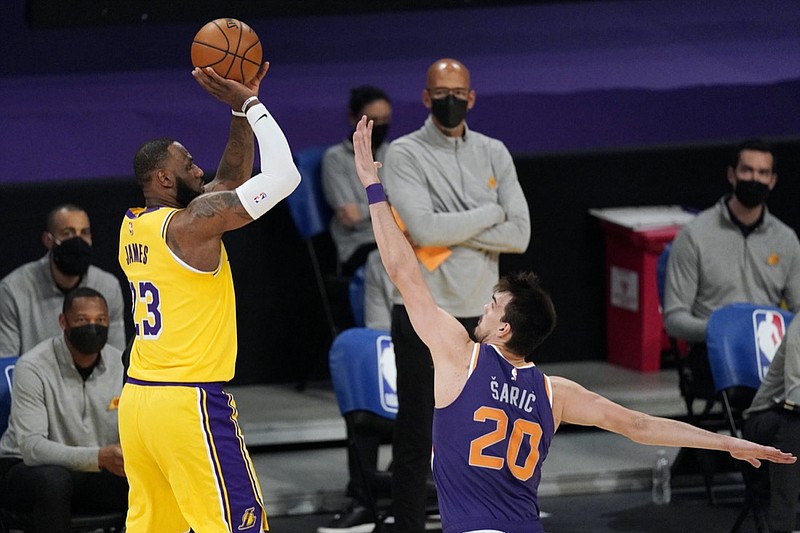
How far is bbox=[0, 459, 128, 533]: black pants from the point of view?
6637mm

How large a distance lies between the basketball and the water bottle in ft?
11.9

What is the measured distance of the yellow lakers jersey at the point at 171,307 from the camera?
534 centimetres

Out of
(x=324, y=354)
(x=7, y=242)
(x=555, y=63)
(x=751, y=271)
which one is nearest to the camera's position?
(x=751, y=271)

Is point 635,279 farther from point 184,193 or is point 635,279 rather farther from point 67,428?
→ point 184,193

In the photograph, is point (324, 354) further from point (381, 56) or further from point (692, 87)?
point (692, 87)

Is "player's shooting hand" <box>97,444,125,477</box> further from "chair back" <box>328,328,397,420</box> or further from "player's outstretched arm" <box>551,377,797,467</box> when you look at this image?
"player's outstretched arm" <box>551,377,797,467</box>

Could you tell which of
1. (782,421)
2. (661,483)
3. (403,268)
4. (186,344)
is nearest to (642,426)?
(403,268)

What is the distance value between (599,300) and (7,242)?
379 centimetres

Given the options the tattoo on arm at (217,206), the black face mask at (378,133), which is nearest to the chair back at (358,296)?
the black face mask at (378,133)

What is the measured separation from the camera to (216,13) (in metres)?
9.32

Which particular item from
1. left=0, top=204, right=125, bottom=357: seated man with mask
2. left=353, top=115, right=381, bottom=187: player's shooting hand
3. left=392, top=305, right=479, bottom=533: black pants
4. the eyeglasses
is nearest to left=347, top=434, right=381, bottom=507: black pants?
left=392, top=305, right=479, bottom=533: black pants

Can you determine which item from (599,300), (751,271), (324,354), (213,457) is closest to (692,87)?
(599,300)

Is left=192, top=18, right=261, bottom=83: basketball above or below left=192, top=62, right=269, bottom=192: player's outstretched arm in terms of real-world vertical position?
above

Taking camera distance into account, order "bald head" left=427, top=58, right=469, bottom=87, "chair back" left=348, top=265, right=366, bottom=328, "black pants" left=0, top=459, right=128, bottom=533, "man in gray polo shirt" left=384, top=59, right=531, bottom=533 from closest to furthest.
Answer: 1. "black pants" left=0, top=459, right=128, bottom=533
2. "man in gray polo shirt" left=384, top=59, right=531, bottom=533
3. "bald head" left=427, top=58, right=469, bottom=87
4. "chair back" left=348, top=265, right=366, bottom=328
